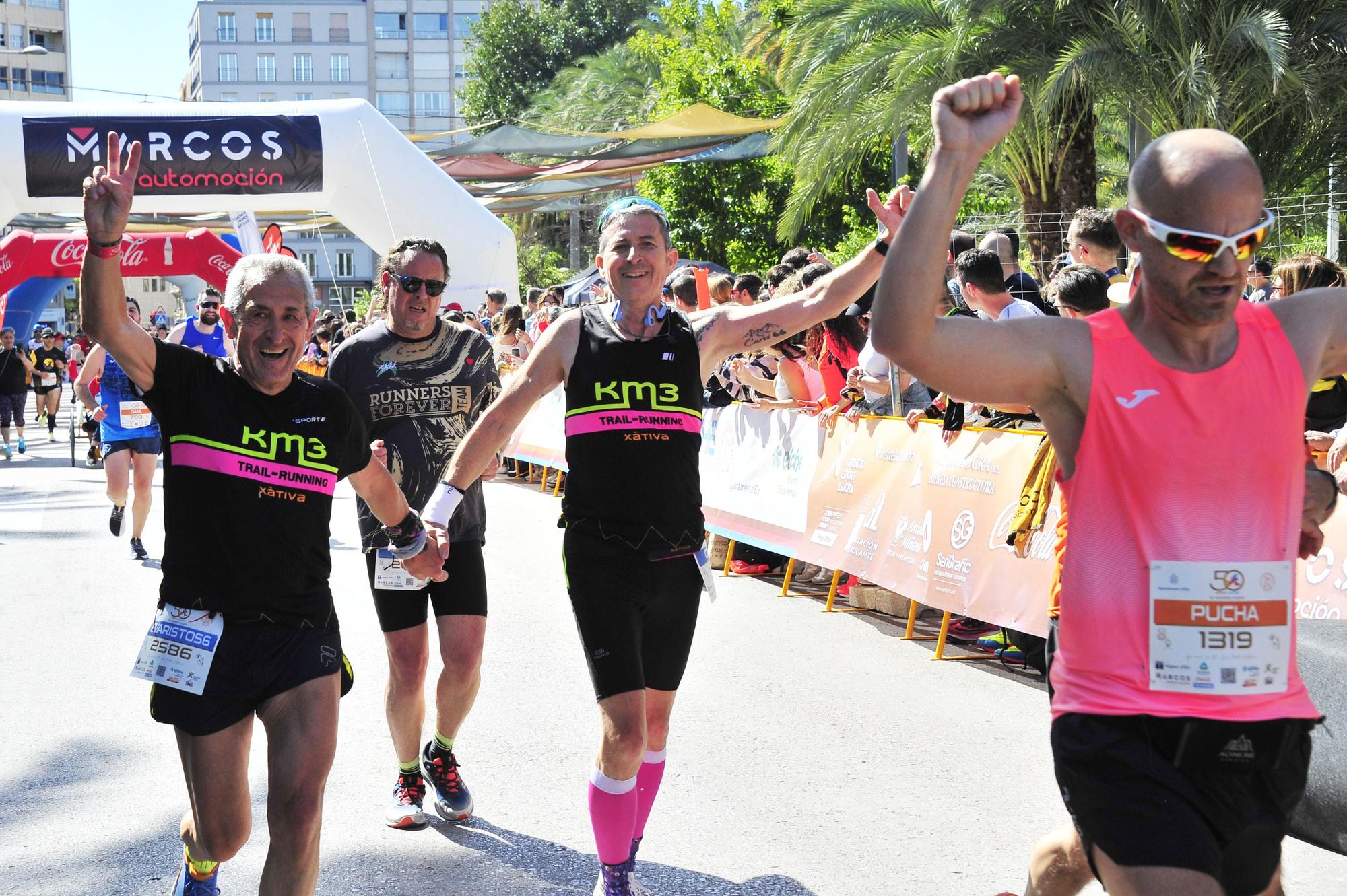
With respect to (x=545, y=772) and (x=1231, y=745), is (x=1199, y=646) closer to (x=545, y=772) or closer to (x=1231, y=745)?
(x=1231, y=745)

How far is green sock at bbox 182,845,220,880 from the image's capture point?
371cm

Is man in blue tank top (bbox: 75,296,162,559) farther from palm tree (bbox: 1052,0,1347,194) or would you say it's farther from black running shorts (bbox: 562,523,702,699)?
palm tree (bbox: 1052,0,1347,194)

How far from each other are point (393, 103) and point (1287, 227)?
3547 inches

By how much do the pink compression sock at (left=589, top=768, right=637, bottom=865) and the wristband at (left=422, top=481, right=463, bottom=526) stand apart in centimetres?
92

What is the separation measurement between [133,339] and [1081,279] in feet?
13.6

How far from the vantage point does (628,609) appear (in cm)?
420

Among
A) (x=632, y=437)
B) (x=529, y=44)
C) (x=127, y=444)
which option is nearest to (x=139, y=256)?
(x=127, y=444)

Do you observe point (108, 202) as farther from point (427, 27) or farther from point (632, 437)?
point (427, 27)

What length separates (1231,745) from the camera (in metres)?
2.43

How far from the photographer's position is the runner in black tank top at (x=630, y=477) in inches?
165

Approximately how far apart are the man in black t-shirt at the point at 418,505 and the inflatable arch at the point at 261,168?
1277 centimetres

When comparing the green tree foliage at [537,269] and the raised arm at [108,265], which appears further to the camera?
the green tree foliage at [537,269]

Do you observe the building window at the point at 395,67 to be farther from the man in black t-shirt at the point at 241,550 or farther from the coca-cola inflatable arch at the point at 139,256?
the man in black t-shirt at the point at 241,550

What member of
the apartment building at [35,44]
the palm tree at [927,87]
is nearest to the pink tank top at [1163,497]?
the palm tree at [927,87]
